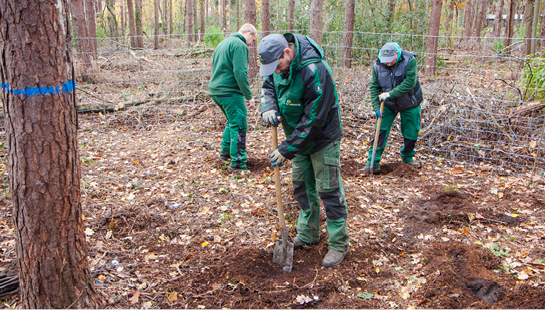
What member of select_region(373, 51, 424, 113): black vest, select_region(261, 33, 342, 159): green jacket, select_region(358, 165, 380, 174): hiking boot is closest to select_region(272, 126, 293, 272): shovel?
select_region(261, 33, 342, 159): green jacket

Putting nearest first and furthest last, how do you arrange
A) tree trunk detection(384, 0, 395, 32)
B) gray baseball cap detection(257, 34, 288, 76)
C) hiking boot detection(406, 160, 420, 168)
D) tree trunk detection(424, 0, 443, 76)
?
gray baseball cap detection(257, 34, 288, 76)
hiking boot detection(406, 160, 420, 168)
tree trunk detection(424, 0, 443, 76)
tree trunk detection(384, 0, 395, 32)

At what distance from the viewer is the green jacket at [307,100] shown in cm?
307

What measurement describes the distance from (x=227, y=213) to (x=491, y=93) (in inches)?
222

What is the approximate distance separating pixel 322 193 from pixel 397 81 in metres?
2.87

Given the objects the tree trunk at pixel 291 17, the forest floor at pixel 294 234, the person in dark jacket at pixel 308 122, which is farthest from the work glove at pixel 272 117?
the tree trunk at pixel 291 17

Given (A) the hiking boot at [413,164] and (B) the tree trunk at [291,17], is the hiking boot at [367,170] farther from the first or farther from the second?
(B) the tree trunk at [291,17]

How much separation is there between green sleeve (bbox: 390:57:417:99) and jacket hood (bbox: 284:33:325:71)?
2.59 m

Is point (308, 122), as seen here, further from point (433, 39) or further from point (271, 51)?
point (433, 39)

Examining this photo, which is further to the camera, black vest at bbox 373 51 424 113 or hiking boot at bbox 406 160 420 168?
hiking boot at bbox 406 160 420 168

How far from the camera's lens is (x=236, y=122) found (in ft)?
18.4

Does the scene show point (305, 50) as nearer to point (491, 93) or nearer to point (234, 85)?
point (234, 85)

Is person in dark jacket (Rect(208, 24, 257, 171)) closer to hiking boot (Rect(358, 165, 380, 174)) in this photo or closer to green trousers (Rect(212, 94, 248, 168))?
green trousers (Rect(212, 94, 248, 168))

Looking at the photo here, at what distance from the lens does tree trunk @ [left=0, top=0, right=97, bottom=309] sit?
7.22 feet

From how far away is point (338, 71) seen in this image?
27.9 ft
